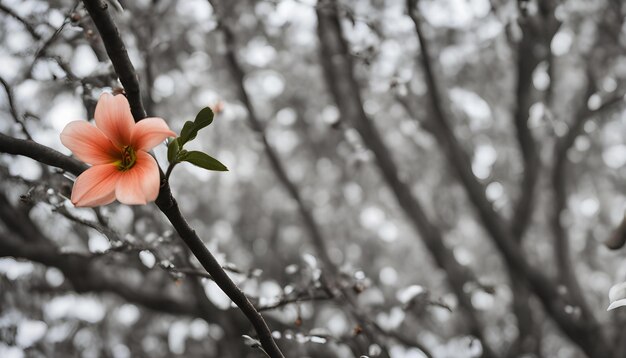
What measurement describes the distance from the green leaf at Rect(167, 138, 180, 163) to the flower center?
0.35ft

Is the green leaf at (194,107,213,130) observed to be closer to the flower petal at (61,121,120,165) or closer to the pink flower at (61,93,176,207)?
the pink flower at (61,93,176,207)

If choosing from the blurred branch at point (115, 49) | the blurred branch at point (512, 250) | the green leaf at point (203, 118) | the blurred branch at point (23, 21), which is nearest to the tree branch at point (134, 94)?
the blurred branch at point (115, 49)

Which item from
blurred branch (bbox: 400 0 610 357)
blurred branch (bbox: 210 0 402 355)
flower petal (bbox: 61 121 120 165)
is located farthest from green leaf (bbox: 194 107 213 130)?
blurred branch (bbox: 400 0 610 357)

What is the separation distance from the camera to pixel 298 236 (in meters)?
4.55

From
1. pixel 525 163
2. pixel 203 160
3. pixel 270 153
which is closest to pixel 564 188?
pixel 525 163

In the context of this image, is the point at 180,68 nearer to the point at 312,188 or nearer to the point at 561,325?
the point at 312,188

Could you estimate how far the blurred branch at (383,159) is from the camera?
3.08m

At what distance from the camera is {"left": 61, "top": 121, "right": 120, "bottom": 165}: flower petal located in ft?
3.51

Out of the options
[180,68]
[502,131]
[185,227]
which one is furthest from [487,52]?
[185,227]

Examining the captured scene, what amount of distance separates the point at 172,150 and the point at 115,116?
16 cm

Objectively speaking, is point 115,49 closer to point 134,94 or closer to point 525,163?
point 134,94

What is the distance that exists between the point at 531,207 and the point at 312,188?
1715 mm

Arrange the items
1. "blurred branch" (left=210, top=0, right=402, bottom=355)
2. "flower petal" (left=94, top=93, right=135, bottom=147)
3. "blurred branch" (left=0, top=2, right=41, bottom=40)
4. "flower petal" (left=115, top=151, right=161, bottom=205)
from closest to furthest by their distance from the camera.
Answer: "flower petal" (left=115, top=151, right=161, bottom=205) < "flower petal" (left=94, top=93, right=135, bottom=147) < "blurred branch" (left=0, top=2, right=41, bottom=40) < "blurred branch" (left=210, top=0, right=402, bottom=355)

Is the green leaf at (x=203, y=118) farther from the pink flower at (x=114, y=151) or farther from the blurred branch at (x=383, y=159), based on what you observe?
the blurred branch at (x=383, y=159)
